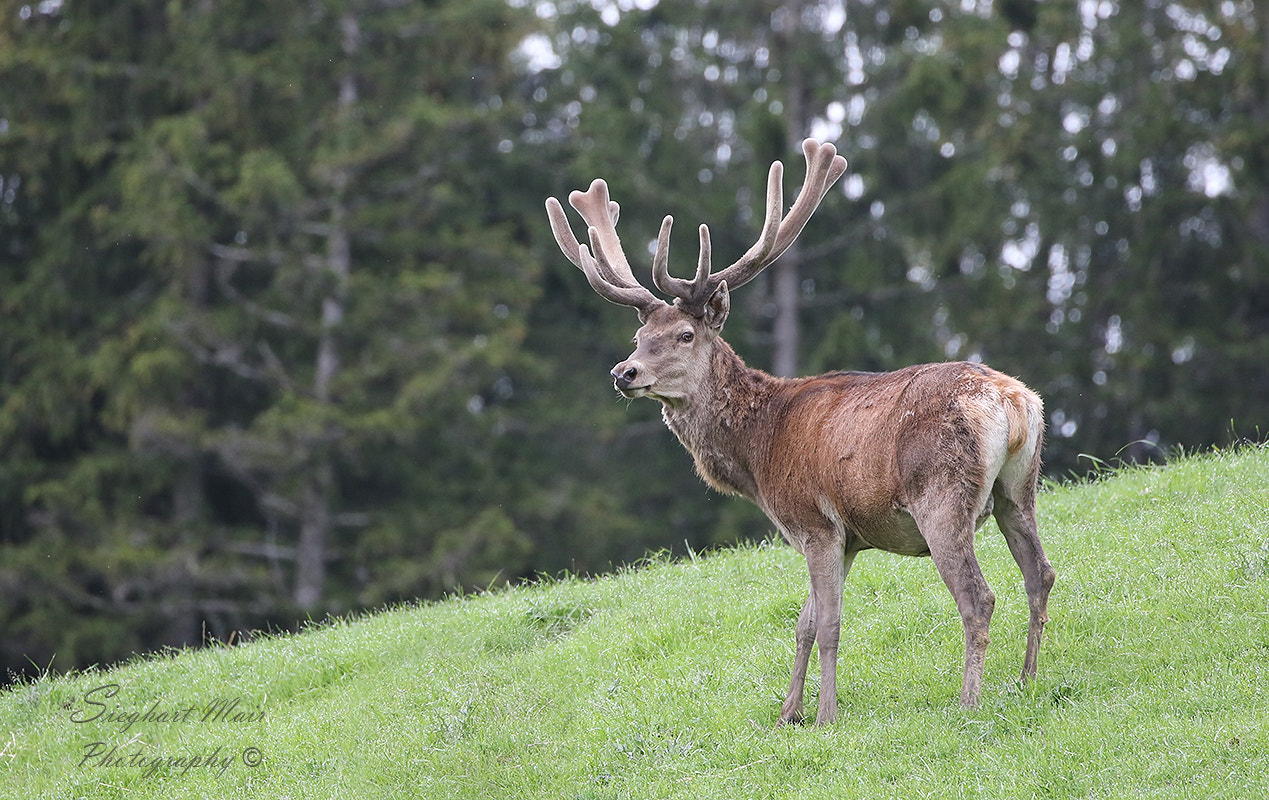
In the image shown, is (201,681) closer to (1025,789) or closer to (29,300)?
(1025,789)

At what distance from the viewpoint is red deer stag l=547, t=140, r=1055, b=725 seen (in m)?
6.41

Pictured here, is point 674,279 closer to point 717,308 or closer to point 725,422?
point 717,308

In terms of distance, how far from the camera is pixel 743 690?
7.60 m

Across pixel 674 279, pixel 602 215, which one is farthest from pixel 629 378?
pixel 602 215

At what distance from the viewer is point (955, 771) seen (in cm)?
608

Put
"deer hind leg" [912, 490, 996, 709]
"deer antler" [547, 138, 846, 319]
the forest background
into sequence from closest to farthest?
"deer hind leg" [912, 490, 996, 709]
"deer antler" [547, 138, 846, 319]
the forest background

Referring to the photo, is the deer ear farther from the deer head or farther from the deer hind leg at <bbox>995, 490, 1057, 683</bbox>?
the deer hind leg at <bbox>995, 490, 1057, 683</bbox>

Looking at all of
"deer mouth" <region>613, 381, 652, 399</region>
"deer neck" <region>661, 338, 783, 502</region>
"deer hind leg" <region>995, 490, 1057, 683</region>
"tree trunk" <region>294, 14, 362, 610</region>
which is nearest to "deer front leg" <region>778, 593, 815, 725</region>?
"deer neck" <region>661, 338, 783, 502</region>

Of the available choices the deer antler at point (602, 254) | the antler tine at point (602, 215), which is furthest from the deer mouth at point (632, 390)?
the antler tine at point (602, 215)

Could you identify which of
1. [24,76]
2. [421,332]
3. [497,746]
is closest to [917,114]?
[421,332]

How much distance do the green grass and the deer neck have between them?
1136 millimetres

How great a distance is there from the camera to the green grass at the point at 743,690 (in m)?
6.21

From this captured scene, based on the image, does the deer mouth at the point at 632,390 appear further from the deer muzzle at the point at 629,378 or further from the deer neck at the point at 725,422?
the deer neck at the point at 725,422

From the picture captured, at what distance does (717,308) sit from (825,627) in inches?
73.9
